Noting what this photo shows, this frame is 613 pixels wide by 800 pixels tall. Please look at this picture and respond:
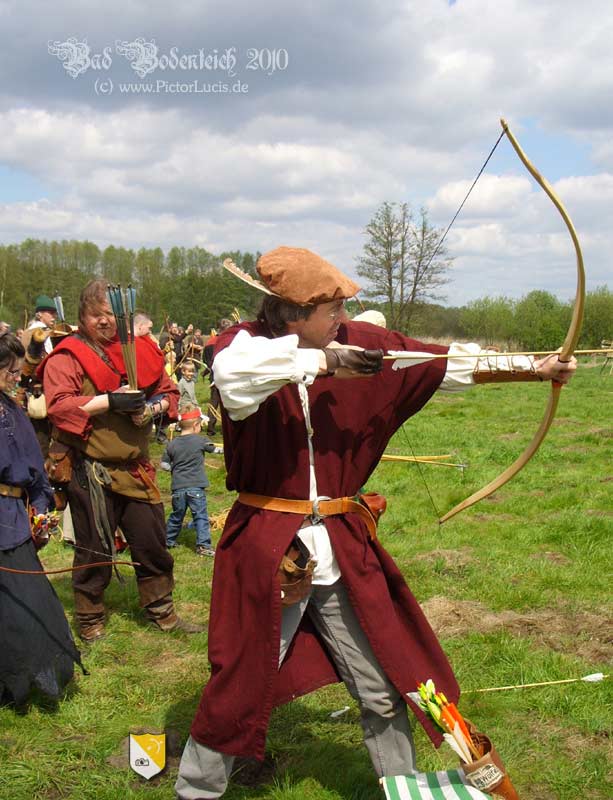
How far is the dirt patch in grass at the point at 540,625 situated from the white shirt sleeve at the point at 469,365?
2.11 m

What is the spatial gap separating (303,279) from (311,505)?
2.38 feet

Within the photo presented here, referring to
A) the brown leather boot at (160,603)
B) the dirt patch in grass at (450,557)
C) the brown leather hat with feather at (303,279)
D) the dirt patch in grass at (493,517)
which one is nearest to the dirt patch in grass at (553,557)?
the dirt patch in grass at (450,557)

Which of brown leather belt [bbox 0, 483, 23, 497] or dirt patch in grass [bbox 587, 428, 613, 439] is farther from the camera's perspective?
dirt patch in grass [bbox 587, 428, 613, 439]

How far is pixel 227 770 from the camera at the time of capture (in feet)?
8.11

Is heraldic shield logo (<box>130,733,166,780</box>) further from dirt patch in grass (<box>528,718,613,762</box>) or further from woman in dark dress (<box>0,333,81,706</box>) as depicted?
dirt patch in grass (<box>528,718,613,762</box>)

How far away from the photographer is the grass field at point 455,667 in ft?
9.77

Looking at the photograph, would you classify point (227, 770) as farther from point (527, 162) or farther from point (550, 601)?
point (550, 601)

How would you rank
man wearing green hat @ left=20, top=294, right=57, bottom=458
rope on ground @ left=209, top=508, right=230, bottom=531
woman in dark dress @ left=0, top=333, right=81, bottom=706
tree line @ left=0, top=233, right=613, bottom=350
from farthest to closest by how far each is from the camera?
tree line @ left=0, top=233, right=613, bottom=350
rope on ground @ left=209, top=508, right=230, bottom=531
man wearing green hat @ left=20, top=294, right=57, bottom=458
woman in dark dress @ left=0, top=333, right=81, bottom=706

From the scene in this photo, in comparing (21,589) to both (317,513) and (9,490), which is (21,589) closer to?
(9,490)

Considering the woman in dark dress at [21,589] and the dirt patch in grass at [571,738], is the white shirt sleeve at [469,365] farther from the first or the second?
the woman in dark dress at [21,589]

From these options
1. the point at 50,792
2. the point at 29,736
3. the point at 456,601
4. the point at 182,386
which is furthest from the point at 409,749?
the point at 182,386

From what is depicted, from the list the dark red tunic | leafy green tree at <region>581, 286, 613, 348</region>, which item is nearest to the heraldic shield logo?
the dark red tunic

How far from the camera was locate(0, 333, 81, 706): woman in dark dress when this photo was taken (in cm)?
340

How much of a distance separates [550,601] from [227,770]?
112 inches
